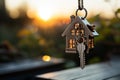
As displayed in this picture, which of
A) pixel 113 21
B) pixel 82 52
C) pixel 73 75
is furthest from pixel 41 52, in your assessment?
pixel 82 52

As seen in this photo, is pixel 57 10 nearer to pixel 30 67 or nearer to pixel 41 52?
pixel 41 52

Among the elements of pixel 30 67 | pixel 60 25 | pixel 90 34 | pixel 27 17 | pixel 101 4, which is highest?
pixel 27 17

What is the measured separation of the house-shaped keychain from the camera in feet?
7.61

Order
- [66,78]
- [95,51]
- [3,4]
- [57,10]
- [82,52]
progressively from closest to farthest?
1. [82,52]
2. [66,78]
3. [95,51]
4. [57,10]
5. [3,4]

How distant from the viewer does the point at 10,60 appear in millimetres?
5453

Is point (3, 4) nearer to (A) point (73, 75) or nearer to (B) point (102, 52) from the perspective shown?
(B) point (102, 52)

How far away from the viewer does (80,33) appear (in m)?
2.35

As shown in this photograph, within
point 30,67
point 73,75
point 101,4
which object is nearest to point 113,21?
point 101,4

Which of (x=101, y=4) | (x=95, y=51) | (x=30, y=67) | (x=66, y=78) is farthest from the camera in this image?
(x=95, y=51)

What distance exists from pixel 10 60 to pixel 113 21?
5.26 ft

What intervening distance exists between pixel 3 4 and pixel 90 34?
29.7ft

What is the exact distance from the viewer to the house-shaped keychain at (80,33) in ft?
7.61

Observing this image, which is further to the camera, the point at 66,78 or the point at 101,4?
the point at 101,4

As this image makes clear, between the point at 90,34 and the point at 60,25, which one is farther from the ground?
the point at 60,25
